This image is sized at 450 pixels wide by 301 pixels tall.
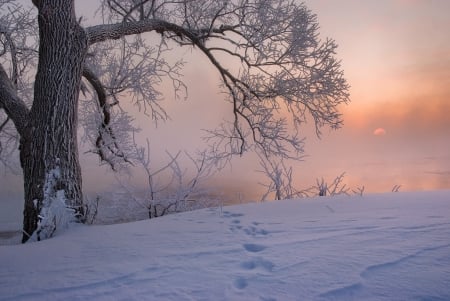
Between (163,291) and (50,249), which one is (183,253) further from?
(50,249)

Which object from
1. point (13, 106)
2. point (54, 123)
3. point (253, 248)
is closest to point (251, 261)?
point (253, 248)

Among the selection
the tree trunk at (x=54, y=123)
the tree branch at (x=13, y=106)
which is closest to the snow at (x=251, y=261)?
the tree trunk at (x=54, y=123)

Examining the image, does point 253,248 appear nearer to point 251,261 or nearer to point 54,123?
point 251,261

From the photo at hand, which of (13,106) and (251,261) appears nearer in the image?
(251,261)

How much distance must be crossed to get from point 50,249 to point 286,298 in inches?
87.1

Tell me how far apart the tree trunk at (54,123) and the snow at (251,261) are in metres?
1.49

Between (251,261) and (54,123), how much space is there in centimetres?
394

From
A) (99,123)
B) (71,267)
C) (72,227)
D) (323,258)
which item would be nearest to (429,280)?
(323,258)

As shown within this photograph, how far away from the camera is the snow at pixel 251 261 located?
1754mm

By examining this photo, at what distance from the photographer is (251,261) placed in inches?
87.1

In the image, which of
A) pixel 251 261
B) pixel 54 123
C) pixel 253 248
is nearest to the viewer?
pixel 251 261

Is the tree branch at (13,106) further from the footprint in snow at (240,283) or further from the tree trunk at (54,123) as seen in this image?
the footprint in snow at (240,283)

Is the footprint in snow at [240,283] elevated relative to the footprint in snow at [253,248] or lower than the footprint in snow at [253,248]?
lower

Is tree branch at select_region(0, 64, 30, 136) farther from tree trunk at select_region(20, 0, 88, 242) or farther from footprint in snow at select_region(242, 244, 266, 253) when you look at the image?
footprint in snow at select_region(242, 244, 266, 253)
